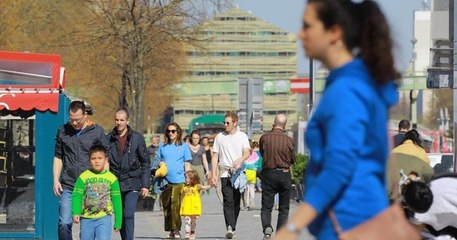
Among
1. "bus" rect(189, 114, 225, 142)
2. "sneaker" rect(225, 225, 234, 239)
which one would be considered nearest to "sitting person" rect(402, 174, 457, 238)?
"sneaker" rect(225, 225, 234, 239)

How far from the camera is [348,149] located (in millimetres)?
5297

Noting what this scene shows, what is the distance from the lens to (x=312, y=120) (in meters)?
5.54

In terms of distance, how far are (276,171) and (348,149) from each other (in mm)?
12544

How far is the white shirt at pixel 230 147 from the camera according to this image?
747 inches

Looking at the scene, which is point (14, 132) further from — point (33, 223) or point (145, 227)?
point (145, 227)

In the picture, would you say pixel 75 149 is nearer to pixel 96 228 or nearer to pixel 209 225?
pixel 96 228

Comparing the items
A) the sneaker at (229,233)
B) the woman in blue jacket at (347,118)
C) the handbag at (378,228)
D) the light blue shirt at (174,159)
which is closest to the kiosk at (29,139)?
the light blue shirt at (174,159)

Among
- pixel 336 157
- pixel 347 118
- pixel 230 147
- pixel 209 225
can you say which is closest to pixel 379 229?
pixel 336 157

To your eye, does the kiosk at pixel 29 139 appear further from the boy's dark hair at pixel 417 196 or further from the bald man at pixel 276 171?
the boy's dark hair at pixel 417 196

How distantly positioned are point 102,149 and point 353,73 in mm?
7283

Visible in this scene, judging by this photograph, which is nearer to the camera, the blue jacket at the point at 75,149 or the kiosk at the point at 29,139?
the blue jacket at the point at 75,149

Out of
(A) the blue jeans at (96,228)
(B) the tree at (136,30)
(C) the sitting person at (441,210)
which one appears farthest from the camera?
(B) the tree at (136,30)

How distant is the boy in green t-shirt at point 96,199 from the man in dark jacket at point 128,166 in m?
2.17

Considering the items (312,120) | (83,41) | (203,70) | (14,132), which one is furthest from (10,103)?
(203,70)
